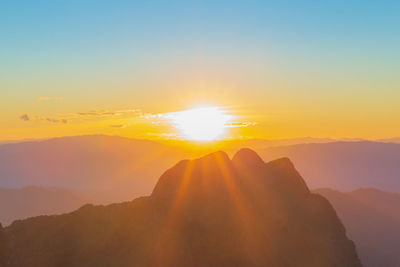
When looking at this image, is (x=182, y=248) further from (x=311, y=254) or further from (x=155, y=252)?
(x=311, y=254)

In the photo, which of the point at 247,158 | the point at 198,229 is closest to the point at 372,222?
the point at 247,158

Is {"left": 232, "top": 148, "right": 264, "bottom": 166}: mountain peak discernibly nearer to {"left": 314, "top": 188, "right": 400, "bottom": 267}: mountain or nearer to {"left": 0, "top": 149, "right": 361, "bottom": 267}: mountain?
{"left": 0, "top": 149, "right": 361, "bottom": 267}: mountain

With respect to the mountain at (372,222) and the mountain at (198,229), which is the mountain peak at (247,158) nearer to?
the mountain at (198,229)

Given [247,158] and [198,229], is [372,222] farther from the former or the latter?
[198,229]

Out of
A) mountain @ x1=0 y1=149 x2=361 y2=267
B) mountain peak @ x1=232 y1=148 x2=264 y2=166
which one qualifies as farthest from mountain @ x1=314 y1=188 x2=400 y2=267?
mountain peak @ x1=232 y1=148 x2=264 y2=166

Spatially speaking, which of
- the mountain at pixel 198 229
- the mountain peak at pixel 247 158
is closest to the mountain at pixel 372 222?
the mountain at pixel 198 229

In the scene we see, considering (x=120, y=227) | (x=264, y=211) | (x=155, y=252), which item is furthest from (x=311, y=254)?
(x=120, y=227)
